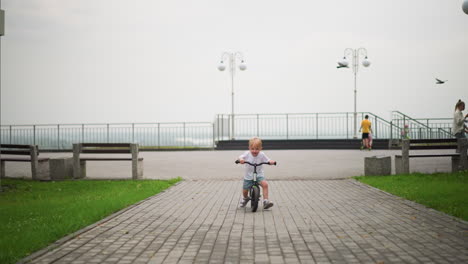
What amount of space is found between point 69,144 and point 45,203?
1036 inches

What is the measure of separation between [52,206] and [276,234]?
4.39 m

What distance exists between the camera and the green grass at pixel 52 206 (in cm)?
565

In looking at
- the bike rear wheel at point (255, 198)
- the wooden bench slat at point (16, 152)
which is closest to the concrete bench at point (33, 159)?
the wooden bench slat at point (16, 152)

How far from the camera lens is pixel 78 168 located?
1379 centimetres

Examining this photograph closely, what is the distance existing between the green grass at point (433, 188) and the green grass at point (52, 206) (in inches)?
200

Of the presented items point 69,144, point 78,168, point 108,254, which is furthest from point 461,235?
point 69,144

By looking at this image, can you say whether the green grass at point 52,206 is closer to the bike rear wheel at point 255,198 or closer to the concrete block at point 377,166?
the bike rear wheel at point 255,198

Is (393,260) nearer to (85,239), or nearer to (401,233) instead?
(401,233)

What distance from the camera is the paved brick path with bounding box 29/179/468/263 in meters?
4.96

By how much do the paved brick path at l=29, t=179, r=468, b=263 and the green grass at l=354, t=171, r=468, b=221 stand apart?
13.7 inches

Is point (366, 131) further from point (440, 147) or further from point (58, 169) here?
point (58, 169)

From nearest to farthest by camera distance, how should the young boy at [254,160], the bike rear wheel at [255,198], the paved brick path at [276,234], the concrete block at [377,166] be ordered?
the paved brick path at [276,234] < the bike rear wheel at [255,198] < the young boy at [254,160] < the concrete block at [377,166]

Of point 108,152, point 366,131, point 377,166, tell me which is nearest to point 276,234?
point 377,166

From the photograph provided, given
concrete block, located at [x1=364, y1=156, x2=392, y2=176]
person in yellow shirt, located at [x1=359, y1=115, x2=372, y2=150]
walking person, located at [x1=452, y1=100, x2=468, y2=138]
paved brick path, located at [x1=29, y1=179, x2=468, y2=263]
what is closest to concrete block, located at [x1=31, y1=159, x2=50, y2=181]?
paved brick path, located at [x1=29, y1=179, x2=468, y2=263]
